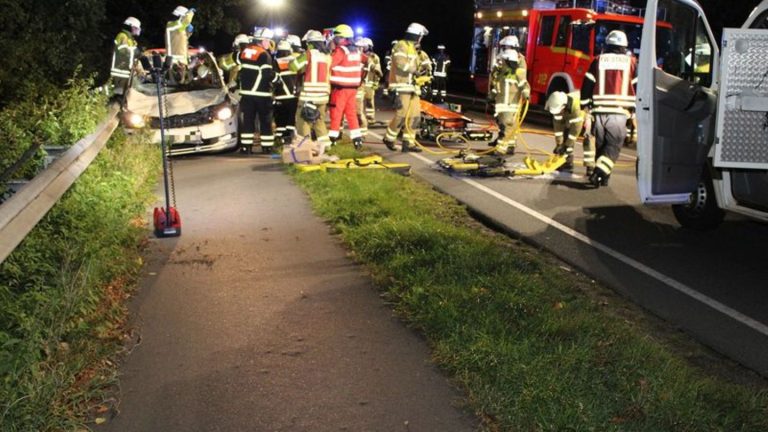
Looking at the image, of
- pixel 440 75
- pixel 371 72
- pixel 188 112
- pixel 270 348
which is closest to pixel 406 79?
pixel 188 112

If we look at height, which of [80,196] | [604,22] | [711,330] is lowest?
[711,330]

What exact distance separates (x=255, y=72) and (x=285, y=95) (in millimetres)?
1044

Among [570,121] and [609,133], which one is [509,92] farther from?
[609,133]

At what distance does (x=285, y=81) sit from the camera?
12367mm

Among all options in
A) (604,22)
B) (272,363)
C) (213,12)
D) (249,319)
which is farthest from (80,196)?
(213,12)

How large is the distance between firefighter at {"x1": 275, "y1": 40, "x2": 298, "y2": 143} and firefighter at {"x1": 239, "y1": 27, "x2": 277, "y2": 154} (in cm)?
45

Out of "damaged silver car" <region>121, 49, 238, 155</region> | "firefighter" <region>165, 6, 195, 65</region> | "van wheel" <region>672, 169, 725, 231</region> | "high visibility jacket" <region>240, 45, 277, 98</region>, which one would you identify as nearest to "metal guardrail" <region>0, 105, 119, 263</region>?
"damaged silver car" <region>121, 49, 238, 155</region>

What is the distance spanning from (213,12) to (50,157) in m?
23.5

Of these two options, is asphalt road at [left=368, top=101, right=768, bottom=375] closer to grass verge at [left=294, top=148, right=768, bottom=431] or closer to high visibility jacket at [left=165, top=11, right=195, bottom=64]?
grass verge at [left=294, top=148, right=768, bottom=431]

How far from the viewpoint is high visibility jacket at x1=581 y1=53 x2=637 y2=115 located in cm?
881

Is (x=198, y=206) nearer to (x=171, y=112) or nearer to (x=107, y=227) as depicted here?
(x=107, y=227)

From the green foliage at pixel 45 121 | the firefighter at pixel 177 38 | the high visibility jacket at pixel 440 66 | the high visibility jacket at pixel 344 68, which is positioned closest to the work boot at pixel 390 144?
the high visibility jacket at pixel 344 68

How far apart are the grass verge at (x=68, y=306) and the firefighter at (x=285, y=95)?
535 centimetres

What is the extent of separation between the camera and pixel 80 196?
652cm
